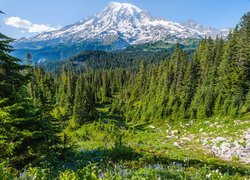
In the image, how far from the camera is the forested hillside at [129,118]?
8.43m

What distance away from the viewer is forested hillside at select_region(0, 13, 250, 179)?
843 cm

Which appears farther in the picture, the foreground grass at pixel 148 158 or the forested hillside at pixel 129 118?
the forested hillside at pixel 129 118

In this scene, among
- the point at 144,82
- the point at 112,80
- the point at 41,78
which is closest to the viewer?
the point at 144,82

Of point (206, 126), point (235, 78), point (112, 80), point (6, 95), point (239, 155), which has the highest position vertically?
point (6, 95)

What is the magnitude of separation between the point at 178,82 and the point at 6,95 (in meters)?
43.3

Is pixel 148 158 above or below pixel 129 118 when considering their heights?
above

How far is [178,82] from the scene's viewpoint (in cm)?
5056

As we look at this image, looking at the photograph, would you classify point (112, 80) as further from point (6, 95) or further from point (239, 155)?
point (6, 95)

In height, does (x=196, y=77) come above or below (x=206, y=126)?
above

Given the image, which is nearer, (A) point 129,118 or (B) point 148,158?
(B) point 148,158

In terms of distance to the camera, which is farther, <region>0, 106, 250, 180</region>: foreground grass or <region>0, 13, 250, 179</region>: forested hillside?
<region>0, 13, 250, 179</region>: forested hillside

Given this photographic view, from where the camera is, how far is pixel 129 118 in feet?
188

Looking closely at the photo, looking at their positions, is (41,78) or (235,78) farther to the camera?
(41,78)

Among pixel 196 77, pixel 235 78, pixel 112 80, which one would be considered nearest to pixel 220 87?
pixel 235 78
